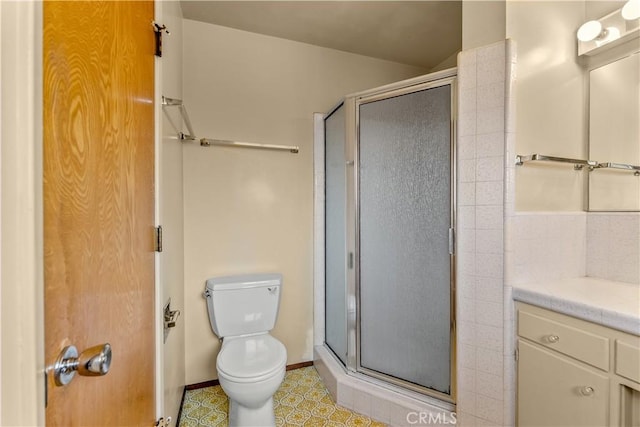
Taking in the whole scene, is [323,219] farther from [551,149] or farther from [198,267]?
[551,149]

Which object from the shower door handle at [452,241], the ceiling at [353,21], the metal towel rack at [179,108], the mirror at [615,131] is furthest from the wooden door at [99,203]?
the mirror at [615,131]

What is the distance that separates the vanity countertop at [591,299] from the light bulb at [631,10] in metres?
1.23

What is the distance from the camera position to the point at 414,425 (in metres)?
1.55

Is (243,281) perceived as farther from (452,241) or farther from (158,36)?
(158,36)

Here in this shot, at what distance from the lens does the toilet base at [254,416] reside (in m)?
1.51

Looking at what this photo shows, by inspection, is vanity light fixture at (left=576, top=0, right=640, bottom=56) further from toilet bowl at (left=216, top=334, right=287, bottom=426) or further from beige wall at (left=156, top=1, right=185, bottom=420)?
toilet bowl at (left=216, top=334, right=287, bottom=426)

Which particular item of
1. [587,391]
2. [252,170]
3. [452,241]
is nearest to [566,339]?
[587,391]

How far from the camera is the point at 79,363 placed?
50cm

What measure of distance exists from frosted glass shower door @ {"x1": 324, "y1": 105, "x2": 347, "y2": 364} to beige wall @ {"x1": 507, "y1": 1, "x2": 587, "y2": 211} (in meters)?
0.98

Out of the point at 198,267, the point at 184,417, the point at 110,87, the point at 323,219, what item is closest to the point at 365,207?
the point at 323,219

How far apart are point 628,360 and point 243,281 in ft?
5.84

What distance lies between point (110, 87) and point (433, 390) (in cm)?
187

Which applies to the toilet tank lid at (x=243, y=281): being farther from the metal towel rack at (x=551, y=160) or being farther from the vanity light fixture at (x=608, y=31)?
the vanity light fixture at (x=608, y=31)

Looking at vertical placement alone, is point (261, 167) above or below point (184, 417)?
above
